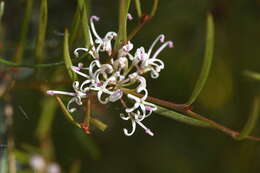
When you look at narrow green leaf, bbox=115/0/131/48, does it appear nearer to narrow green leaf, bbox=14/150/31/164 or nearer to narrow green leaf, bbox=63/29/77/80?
narrow green leaf, bbox=63/29/77/80

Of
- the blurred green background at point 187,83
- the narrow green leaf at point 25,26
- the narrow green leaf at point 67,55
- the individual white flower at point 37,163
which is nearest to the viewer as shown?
the narrow green leaf at point 67,55

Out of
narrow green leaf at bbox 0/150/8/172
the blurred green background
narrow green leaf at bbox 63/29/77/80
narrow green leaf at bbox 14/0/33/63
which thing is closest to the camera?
narrow green leaf at bbox 63/29/77/80

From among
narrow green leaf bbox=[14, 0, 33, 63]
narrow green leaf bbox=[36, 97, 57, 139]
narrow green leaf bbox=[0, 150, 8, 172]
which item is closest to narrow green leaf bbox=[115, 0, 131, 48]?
narrow green leaf bbox=[14, 0, 33, 63]

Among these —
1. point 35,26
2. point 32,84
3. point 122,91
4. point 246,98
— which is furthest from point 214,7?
point 122,91

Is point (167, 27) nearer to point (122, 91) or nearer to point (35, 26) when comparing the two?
point (35, 26)

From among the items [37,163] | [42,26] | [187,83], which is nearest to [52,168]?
[37,163]

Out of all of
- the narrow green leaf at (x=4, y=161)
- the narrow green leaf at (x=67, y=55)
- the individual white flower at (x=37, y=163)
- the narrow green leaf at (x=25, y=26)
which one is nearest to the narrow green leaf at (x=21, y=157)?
the individual white flower at (x=37, y=163)

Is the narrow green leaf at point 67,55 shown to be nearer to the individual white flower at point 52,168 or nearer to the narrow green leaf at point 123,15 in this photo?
the narrow green leaf at point 123,15

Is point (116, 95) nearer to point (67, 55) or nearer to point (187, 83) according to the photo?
point (67, 55)
